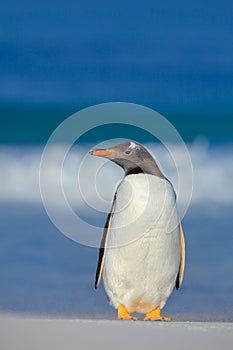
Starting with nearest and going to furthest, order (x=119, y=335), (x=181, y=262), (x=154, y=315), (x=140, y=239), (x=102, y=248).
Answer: (x=119, y=335) → (x=140, y=239) → (x=154, y=315) → (x=102, y=248) → (x=181, y=262)

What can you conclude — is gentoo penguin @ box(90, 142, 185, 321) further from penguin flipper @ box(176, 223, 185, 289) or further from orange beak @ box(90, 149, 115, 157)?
penguin flipper @ box(176, 223, 185, 289)

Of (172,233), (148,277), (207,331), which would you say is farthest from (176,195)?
(207,331)

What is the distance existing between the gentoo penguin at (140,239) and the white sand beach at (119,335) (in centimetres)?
96

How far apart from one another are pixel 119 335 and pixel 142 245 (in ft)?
3.88

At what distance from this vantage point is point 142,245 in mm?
5598

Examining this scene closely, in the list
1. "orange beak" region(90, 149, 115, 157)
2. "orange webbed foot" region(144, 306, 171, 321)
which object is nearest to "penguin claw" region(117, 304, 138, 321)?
"orange webbed foot" region(144, 306, 171, 321)

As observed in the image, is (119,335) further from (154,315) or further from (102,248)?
(102,248)

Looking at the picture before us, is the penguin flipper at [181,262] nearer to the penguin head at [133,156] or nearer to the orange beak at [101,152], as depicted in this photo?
the penguin head at [133,156]

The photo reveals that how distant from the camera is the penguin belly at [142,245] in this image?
5.59 m

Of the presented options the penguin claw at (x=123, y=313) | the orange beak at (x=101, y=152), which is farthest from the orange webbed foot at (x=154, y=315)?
the orange beak at (x=101, y=152)

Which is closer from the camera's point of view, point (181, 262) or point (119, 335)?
point (119, 335)

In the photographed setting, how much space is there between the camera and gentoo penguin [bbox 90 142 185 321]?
5.59 m

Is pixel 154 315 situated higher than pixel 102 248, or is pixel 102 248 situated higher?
pixel 102 248

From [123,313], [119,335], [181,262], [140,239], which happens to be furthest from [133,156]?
[119,335]
